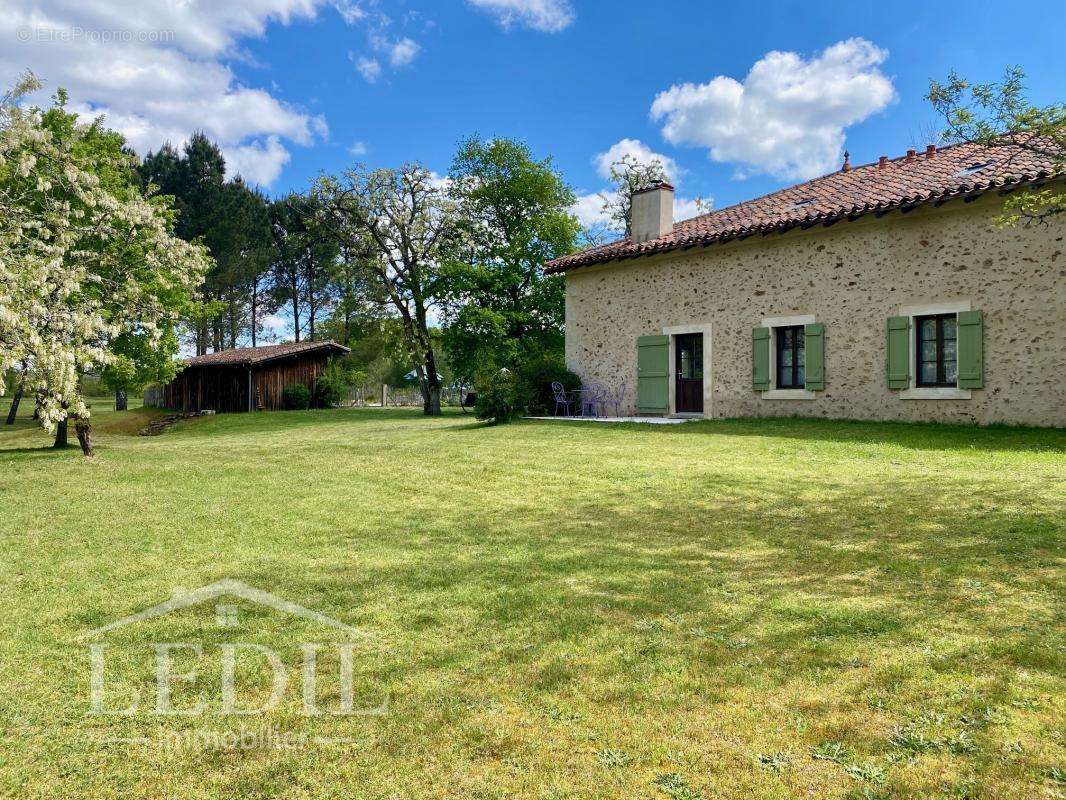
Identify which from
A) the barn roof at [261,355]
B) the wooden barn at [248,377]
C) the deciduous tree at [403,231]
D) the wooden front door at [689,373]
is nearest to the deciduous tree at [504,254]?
the deciduous tree at [403,231]

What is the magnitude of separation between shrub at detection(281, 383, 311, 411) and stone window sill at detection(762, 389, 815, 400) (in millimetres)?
21780

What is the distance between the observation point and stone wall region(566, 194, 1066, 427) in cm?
1142

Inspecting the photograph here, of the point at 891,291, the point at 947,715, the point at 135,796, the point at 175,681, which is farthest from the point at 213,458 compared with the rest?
the point at 891,291

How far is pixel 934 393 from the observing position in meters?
12.4

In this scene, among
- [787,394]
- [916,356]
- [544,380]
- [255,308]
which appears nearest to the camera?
[916,356]

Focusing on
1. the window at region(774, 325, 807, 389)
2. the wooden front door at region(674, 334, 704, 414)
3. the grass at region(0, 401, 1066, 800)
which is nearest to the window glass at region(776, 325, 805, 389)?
the window at region(774, 325, 807, 389)

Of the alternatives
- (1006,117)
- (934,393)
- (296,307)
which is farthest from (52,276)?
(296,307)

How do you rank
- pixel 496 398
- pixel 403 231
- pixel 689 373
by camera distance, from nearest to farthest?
1. pixel 496 398
2. pixel 689 373
3. pixel 403 231

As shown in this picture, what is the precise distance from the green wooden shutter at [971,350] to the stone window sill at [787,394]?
283 cm

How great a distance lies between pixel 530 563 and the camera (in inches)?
177

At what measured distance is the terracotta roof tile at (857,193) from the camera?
38.6ft

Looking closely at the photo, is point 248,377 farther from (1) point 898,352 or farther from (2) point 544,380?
(1) point 898,352

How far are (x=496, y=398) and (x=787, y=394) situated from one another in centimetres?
653

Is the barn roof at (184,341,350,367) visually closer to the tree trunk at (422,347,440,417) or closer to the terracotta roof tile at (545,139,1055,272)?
the tree trunk at (422,347,440,417)
